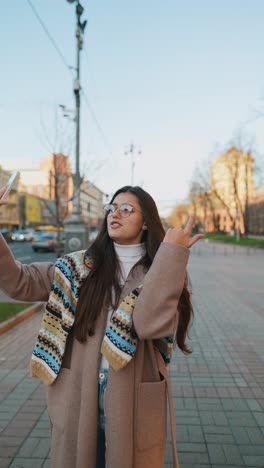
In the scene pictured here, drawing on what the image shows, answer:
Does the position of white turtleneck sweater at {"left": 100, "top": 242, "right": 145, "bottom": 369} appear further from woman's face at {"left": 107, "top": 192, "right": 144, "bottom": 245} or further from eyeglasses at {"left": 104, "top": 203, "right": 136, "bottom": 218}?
eyeglasses at {"left": 104, "top": 203, "right": 136, "bottom": 218}

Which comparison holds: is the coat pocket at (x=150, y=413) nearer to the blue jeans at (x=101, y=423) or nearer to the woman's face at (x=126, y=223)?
the blue jeans at (x=101, y=423)

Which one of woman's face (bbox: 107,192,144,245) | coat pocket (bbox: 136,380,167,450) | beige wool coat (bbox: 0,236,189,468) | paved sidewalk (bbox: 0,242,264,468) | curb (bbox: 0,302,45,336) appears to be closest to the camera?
beige wool coat (bbox: 0,236,189,468)

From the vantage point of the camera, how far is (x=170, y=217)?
117 metres

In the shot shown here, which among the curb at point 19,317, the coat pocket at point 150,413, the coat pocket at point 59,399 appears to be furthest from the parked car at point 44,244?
the coat pocket at point 150,413

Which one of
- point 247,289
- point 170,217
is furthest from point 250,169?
point 170,217

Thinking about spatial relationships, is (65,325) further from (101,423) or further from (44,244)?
(44,244)

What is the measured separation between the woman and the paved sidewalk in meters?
1.41

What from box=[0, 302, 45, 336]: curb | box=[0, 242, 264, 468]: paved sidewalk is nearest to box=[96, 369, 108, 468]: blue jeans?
box=[0, 242, 264, 468]: paved sidewalk

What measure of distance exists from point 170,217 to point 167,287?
116318mm

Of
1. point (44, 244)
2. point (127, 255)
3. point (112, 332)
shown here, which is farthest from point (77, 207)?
point (44, 244)

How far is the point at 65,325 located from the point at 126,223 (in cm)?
51

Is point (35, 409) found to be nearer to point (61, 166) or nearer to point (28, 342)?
point (28, 342)

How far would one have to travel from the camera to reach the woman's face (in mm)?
1858

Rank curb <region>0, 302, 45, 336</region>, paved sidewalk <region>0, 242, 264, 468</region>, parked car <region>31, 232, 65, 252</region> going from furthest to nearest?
1. parked car <region>31, 232, 65, 252</region>
2. curb <region>0, 302, 45, 336</region>
3. paved sidewalk <region>0, 242, 264, 468</region>
